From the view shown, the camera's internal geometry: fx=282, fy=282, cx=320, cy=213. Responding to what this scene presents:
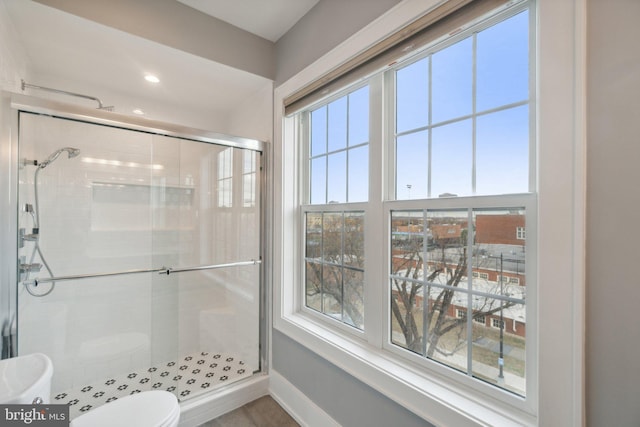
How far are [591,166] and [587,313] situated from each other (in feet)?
1.36

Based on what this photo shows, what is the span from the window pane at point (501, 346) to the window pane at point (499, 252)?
6 centimetres

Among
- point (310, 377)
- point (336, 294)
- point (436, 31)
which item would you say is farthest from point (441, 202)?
point (310, 377)

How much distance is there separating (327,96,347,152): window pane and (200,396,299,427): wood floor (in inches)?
69.5

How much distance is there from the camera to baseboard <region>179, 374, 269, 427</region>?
1766 millimetres

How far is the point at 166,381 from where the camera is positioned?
1.93m

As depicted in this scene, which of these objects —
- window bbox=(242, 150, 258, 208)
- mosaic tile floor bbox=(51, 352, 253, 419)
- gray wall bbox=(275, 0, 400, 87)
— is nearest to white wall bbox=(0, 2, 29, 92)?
window bbox=(242, 150, 258, 208)

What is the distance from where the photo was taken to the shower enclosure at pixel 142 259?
5.63 ft

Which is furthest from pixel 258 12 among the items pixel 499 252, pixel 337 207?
pixel 499 252

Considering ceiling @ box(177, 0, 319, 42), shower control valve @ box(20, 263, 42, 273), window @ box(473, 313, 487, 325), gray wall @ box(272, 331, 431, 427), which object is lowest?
gray wall @ box(272, 331, 431, 427)

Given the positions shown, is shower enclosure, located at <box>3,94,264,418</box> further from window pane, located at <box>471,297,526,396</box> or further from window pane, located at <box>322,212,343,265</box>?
window pane, located at <box>471,297,526,396</box>

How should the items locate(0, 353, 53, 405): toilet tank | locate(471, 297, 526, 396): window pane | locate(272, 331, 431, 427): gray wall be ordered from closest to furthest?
locate(0, 353, 53, 405): toilet tank, locate(471, 297, 526, 396): window pane, locate(272, 331, 431, 427): gray wall

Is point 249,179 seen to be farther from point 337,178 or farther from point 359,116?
point 359,116

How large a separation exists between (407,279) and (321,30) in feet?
5.02

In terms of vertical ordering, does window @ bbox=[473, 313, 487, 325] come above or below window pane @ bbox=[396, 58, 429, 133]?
below
